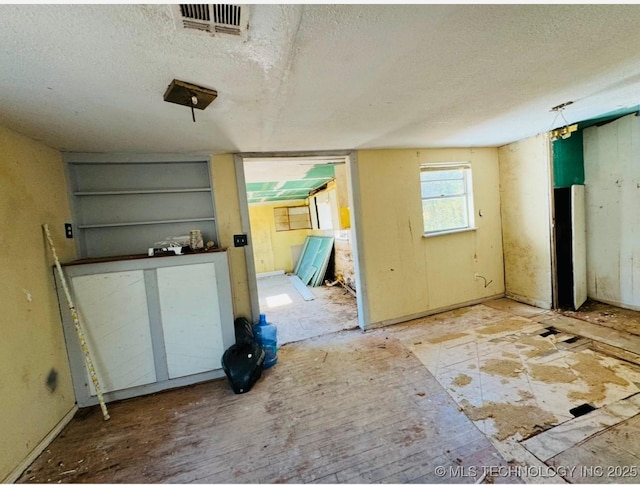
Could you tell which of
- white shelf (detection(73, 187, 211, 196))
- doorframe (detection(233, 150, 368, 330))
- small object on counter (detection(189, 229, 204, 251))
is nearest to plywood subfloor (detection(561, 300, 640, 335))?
doorframe (detection(233, 150, 368, 330))

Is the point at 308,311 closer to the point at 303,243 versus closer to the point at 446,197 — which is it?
the point at 446,197

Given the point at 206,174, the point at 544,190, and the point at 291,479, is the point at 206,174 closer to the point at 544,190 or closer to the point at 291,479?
the point at 291,479

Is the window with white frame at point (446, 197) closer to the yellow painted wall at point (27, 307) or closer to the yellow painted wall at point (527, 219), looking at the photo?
the yellow painted wall at point (527, 219)

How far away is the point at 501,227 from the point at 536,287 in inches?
35.5

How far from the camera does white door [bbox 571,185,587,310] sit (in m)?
3.18

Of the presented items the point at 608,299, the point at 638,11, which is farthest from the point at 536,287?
the point at 638,11

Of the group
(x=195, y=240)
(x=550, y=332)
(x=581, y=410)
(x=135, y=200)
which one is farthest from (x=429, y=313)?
(x=135, y=200)

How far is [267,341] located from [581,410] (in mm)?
2406

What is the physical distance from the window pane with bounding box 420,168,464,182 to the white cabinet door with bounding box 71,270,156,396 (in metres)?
3.40

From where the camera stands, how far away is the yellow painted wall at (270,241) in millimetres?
7812

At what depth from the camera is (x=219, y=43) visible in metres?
1.08

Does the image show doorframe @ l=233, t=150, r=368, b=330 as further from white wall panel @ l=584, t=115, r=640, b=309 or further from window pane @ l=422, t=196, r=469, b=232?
white wall panel @ l=584, t=115, r=640, b=309

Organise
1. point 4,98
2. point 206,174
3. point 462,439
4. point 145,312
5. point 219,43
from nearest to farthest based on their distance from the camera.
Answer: point 219,43 < point 4,98 < point 462,439 < point 145,312 < point 206,174

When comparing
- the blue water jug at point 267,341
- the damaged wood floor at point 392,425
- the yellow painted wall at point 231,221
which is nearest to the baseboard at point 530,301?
the damaged wood floor at point 392,425
